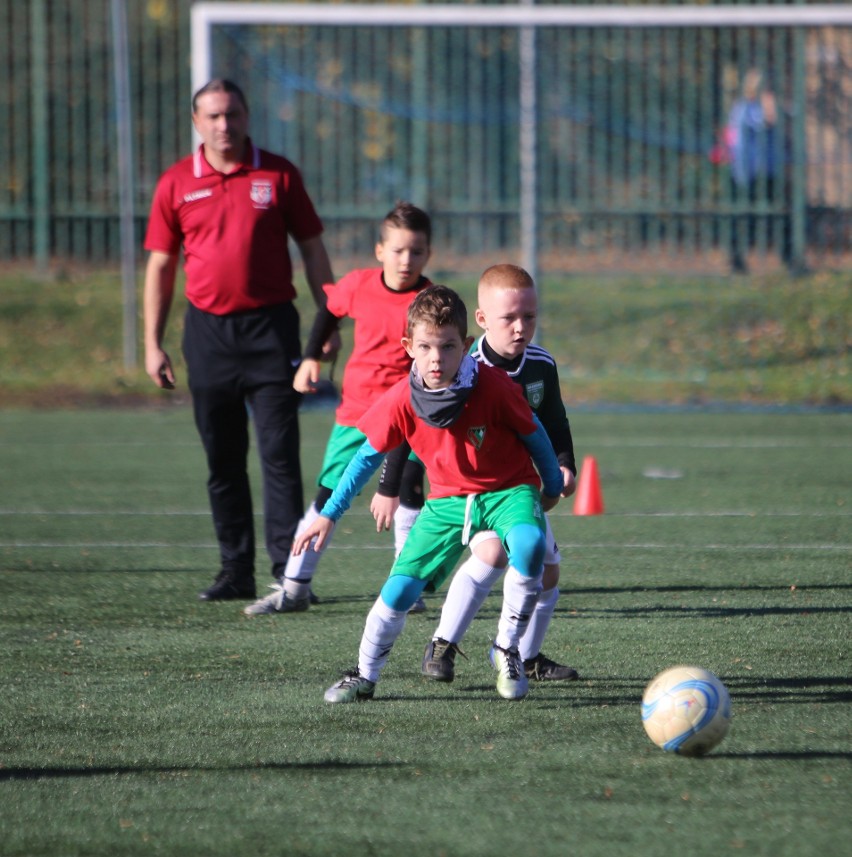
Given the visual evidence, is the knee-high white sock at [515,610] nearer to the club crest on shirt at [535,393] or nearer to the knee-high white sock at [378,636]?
the knee-high white sock at [378,636]

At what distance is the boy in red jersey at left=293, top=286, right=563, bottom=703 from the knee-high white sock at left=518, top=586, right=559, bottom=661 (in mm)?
290

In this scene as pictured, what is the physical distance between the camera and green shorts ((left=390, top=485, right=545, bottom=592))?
475 cm

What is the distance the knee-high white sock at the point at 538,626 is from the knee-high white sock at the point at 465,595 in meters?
0.32

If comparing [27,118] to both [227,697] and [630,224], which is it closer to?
[630,224]

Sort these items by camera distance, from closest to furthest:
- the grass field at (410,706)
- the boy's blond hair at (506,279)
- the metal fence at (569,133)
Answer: the grass field at (410,706)
the boy's blond hair at (506,279)
the metal fence at (569,133)

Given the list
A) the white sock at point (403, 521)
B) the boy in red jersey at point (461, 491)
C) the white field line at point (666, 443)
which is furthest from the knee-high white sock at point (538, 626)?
the white field line at point (666, 443)

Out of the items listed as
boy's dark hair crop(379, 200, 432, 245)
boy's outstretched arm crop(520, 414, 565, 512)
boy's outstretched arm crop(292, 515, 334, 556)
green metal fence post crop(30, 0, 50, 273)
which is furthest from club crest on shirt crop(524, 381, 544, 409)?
green metal fence post crop(30, 0, 50, 273)

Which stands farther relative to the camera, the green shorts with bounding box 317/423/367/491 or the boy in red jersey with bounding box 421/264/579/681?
the green shorts with bounding box 317/423/367/491

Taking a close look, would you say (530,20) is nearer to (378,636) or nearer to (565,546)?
(565,546)

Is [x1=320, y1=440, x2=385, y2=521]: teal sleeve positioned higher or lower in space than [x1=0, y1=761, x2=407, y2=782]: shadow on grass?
higher

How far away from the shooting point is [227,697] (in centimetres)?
479

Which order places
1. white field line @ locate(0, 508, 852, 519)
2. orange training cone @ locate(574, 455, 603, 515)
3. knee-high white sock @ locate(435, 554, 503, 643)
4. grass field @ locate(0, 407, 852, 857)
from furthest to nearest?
orange training cone @ locate(574, 455, 603, 515) → white field line @ locate(0, 508, 852, 519) → knee-high white sock @ locate(435, 554, 503, 643) → grass field @ locate(0, 407, 852, 857)

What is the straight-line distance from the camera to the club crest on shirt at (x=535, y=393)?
5094mm

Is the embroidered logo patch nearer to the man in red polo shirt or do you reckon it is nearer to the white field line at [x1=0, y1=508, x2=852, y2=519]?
the man in red polo shirt
